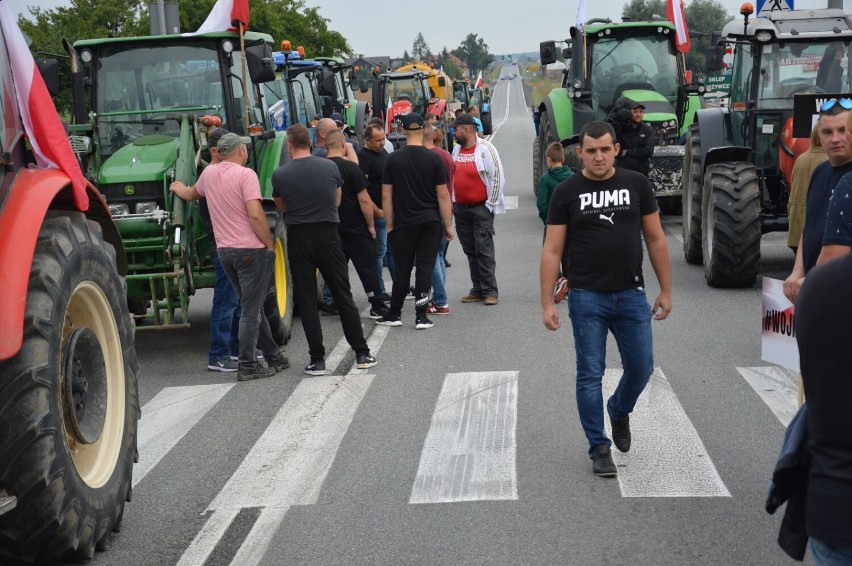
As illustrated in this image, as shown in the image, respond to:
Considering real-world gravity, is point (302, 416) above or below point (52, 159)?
below

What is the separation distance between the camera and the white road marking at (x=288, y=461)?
5.88 m

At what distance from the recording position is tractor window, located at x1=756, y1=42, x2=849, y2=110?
42.8ft

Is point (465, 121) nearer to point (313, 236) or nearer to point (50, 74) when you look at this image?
point (313, 236)

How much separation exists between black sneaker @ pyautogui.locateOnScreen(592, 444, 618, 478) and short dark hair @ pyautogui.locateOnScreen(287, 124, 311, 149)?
4104mm

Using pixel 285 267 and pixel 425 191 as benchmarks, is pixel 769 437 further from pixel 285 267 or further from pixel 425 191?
pixel 285 267

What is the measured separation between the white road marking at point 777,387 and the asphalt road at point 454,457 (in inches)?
1.1

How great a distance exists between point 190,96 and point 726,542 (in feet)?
25.0

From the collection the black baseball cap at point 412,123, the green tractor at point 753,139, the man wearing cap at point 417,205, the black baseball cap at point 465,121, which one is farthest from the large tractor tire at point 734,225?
the black baseball cap at point 412,123

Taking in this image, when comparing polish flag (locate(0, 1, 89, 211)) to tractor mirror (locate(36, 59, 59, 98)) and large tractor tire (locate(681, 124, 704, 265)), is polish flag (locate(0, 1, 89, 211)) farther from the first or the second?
large tractor tire (locate(681, 124, 704, 265))

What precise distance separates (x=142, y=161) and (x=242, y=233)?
175 centimetres

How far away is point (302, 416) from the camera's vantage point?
8.20 metres

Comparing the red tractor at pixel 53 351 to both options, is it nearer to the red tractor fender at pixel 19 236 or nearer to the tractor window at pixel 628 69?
the red tractor fender at pixel 19 236

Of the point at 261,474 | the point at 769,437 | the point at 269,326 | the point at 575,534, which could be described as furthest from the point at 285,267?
the point at 575,534

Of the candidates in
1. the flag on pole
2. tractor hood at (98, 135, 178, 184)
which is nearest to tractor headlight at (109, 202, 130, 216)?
tractor hood at (98, 135, 178, 184)
